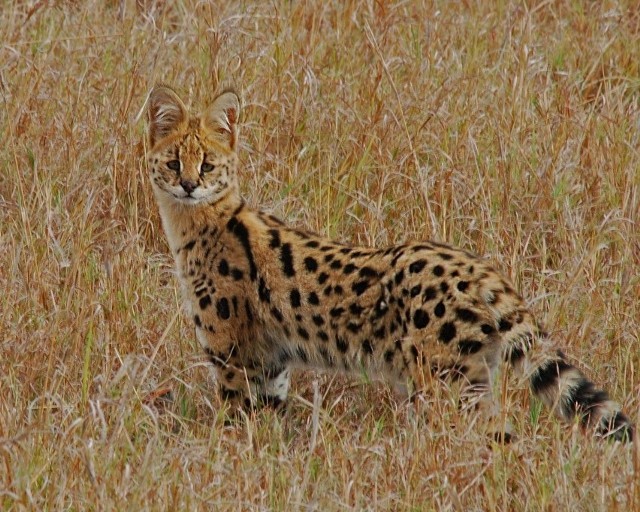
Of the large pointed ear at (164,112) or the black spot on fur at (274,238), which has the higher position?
the large pointed ear at (164,112)

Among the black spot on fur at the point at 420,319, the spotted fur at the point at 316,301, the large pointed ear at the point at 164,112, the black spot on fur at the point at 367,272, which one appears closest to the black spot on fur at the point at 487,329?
the spotted fur at the point at 316,301

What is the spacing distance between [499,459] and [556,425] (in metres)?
0.31

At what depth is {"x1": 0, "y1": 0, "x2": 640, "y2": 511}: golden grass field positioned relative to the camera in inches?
185

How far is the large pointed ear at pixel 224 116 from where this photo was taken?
6.14 meters

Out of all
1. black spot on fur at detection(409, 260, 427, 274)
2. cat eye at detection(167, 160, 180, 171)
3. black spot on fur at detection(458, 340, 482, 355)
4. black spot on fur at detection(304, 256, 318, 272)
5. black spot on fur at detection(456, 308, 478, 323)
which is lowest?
black spot on fur at detection(458, 340, 482, 355)

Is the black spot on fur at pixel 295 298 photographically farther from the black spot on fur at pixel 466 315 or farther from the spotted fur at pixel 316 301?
the black spot on fur at pixel 466 315

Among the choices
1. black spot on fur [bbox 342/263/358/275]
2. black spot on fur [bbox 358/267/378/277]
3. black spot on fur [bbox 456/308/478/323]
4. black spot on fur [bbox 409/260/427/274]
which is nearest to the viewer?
black spot on fur [bbox 456/308/478/323]

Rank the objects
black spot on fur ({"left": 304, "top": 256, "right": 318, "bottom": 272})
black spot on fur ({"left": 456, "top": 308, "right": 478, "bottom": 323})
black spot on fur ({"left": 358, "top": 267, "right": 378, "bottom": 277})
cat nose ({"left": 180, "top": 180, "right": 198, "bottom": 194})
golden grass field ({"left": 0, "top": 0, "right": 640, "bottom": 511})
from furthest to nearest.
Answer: cat nose ({"left": 180, "top": 180, "right": 198, "bottom": 194}) < black spot on fur ({"left": 304, "top": 256, "right": 318, "bottom": 272}) < black spot on fur ({"left": 358, "top": 267, "right": 378, "bottom": 277}) < black spot on fur ({"left": 456, "top": 308, "right": 478, "bottom": 323}) < golden grass field ({"left": 0, "top": 0, "right": 640, "bottom": 511})

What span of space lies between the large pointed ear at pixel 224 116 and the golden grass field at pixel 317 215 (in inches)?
23.1

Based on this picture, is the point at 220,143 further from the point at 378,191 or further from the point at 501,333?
the point at 501,333

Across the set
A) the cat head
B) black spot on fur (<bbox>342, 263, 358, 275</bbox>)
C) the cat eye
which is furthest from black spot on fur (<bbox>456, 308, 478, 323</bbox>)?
the cat eye

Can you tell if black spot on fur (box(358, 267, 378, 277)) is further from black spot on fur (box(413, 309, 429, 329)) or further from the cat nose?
the cat nose

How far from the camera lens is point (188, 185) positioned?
233 inches

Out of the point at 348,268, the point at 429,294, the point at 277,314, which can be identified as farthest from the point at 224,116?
the point at 429,294
